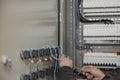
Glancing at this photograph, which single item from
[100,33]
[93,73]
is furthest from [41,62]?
[100,33]

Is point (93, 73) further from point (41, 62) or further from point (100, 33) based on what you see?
point (41, 62)

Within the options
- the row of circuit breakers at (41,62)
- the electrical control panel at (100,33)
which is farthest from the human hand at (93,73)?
the row of circuit breakers at (41,62)

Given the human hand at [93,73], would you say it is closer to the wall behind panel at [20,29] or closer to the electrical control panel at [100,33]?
the electrical control panel at [100,33]

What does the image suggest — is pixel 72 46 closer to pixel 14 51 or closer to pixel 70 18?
pixel 70 18

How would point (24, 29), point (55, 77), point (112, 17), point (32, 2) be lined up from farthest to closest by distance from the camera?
point (112, 17) → point (55, 77) → point (32, 2) → point (24, 29)

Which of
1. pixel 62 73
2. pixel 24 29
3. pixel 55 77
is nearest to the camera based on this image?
pixel 24 29

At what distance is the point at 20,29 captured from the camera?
4.20ft

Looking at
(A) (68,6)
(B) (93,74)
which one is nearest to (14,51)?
(B) (93,74)

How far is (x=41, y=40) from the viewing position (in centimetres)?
164

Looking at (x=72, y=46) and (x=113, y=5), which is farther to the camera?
(x=72, y=46)

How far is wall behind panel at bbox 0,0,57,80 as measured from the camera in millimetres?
1157

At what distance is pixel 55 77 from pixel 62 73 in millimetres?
158

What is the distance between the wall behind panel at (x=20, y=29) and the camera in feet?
3.80

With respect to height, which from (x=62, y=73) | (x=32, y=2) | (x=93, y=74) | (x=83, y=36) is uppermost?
(x=32, y=2)
